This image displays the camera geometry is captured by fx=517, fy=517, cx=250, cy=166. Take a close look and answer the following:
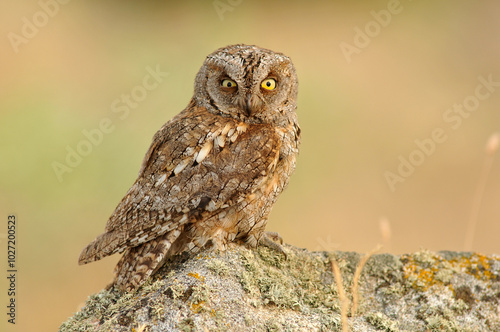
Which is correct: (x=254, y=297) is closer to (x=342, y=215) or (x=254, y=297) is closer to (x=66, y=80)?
(x=342, y=215)

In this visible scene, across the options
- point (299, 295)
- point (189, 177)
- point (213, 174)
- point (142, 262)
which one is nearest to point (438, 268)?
point (299, 295)

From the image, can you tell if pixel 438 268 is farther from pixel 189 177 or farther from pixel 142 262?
pixel 142 262

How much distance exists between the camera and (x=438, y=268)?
9.94ft

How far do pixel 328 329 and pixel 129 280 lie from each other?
1.02 m

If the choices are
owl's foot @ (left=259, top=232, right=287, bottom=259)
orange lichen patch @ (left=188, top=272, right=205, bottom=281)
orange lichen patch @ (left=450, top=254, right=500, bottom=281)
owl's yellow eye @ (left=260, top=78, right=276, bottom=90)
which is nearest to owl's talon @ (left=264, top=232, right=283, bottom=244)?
owl's foot @ (left=259, top=232, right=287, bottom=259)

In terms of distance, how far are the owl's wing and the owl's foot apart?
15.9 inches

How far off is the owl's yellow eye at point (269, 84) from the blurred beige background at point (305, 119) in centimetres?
242

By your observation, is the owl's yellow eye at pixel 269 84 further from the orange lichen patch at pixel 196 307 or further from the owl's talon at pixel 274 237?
the orange lichen patch at pixel 196 307

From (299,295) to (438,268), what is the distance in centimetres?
89

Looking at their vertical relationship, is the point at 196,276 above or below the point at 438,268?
below

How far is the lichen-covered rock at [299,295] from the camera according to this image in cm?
232

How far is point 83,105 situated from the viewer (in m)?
5.95

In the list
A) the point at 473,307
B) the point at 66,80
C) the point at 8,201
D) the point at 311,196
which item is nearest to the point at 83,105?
the point at 66,80

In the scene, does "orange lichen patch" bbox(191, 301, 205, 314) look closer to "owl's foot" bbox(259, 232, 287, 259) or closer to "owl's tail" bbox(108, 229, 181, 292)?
"owl's tail" bbox(108, 229, 181, 292)
